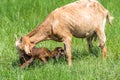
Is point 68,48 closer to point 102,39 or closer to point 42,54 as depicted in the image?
point 42,54

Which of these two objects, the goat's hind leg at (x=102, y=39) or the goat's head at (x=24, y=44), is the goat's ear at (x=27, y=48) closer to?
the goat's head at (x=24, y=44)

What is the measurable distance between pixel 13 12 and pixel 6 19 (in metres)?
0.40

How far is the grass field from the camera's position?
8773 millimetres

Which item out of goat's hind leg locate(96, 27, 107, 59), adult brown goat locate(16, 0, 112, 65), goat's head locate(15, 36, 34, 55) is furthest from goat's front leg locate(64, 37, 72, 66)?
goat's hind leg locate(96, 27, 107, 59)

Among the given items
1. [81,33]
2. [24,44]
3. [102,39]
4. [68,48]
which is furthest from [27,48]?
[102,39]

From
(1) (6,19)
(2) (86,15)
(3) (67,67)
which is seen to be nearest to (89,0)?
(2) (86,15)

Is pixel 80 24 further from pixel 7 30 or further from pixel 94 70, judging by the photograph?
pixel 7 30

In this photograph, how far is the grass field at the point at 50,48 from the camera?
8773 mm

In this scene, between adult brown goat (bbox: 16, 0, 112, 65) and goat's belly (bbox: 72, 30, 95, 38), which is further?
goat's belly (bbox: 72, 30, 95, 38)

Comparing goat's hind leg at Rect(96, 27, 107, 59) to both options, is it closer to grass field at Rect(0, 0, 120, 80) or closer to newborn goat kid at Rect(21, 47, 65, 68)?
grass field at Rect(0, 0, 120, 80)

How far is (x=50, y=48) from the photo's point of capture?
1106cm

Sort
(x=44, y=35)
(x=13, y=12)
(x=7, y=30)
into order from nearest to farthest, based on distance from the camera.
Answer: (x=44, y=35), (x=7, y=30), (x=13, y=12)

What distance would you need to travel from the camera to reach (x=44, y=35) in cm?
985

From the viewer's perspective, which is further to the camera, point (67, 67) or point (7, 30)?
point (7, 30)
